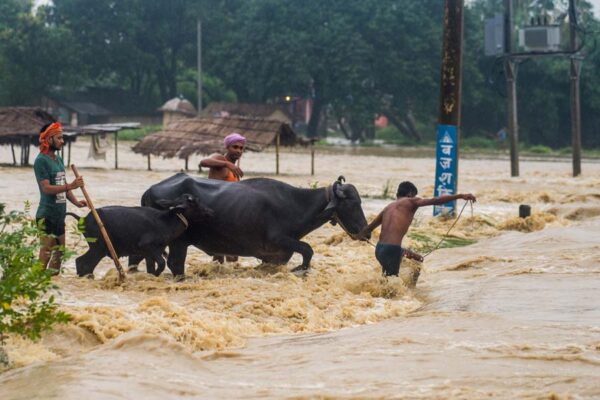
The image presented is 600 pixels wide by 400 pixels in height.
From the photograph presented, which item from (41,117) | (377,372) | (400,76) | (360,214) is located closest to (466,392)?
(377,372)

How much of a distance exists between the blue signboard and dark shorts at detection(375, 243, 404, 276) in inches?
325

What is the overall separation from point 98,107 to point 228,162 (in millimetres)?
69314

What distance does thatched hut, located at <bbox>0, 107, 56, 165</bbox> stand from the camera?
108ft

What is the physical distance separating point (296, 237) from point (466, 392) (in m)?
5.76

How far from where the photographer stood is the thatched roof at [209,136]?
3328cm

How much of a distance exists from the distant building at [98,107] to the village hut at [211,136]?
4472 centimetres

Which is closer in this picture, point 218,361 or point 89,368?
→ point 89,368

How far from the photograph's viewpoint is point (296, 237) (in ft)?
43.2

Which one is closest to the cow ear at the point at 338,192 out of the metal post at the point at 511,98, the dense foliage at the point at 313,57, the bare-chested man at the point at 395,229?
the bare-chested man at the point at 395,229

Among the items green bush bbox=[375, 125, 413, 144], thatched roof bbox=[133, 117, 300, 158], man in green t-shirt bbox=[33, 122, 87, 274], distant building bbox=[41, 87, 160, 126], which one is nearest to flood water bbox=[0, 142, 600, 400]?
man in green t-shirt bbox=[33, 122, 87, 274]

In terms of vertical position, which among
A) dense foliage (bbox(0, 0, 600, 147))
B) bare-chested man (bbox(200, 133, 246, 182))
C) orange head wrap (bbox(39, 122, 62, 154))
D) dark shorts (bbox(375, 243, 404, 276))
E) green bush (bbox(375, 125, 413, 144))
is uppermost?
dense foliage (bbox(0, 0, 600, 147))

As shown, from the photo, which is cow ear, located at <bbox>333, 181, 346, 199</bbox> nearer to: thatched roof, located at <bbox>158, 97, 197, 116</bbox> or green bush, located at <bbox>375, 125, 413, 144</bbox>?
thatched roof, located at <bbox>158, 97, 197, 116</bbox>

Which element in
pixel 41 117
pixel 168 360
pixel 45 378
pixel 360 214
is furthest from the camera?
pixel 41 117

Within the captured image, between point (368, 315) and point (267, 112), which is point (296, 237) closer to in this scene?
point (368, 315)
